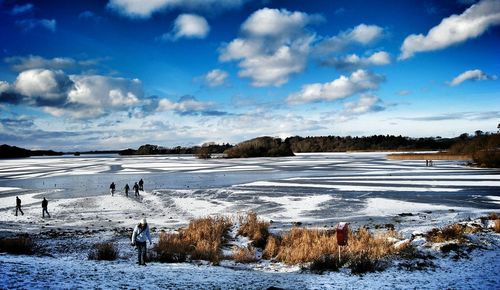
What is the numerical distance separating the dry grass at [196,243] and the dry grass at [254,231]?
695 mm

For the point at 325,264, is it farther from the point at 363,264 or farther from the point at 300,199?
the point at 300,199

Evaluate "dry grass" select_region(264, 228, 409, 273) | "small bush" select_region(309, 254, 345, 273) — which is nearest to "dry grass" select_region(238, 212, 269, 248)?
"dry grass" select_region(264, 228, 409, 273)

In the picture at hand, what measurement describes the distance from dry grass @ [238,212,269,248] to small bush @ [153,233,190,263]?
239 centimetres

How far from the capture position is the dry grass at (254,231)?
13230 millimetres

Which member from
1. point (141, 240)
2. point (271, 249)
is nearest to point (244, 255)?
point (271, 249)

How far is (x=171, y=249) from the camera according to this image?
38.4 ft

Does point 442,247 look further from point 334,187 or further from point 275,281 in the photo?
point 334,187

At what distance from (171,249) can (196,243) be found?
1.10 meters

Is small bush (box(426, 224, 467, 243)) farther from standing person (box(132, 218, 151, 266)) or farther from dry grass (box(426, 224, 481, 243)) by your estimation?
standing person (box(132, 218, 151, 266))

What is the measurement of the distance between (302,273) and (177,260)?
11.9 feet

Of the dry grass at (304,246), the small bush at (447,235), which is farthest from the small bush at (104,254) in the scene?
the small bush at (447,235)

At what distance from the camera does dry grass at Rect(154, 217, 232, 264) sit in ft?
37.0

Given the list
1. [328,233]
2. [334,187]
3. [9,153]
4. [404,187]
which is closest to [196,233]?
[328,233]

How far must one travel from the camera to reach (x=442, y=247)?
10.9m
